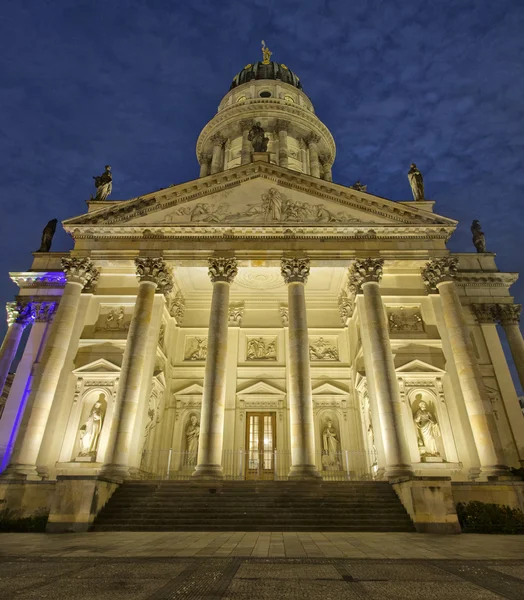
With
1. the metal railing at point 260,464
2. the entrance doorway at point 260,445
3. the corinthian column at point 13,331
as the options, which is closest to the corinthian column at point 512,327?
the metal railing at point 260,464

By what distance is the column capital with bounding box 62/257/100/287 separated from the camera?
19734 millimetres

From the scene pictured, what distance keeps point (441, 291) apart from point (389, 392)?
6.27m

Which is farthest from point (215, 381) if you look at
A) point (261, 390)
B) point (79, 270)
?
point (79, 270)

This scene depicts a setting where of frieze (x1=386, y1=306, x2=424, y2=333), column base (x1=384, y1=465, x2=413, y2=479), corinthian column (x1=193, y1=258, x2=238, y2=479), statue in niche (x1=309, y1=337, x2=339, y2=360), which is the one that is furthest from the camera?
statue in niche (x1=309, y1=337, x2=339, y2=360)

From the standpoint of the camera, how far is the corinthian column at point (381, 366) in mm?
15414

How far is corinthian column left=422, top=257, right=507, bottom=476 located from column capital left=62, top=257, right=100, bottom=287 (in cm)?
1695

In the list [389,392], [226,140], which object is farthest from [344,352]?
[226,140]

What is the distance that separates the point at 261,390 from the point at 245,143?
22862mm

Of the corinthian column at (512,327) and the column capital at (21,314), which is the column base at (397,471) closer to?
the corinthian column at (512,327)

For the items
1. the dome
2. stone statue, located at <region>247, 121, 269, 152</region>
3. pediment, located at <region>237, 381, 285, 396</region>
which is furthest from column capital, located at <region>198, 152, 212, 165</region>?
pediment, located at <region>237, 381, 285, 396</region>

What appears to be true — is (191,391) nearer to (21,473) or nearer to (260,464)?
(260,464)

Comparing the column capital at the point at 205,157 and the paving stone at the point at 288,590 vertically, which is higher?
the column capital at the point at 205,157

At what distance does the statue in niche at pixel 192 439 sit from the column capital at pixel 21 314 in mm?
11458

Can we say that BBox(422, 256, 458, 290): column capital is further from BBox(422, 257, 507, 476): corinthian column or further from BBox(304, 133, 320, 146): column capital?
BBox(304, 133, 320, 146): column capital
